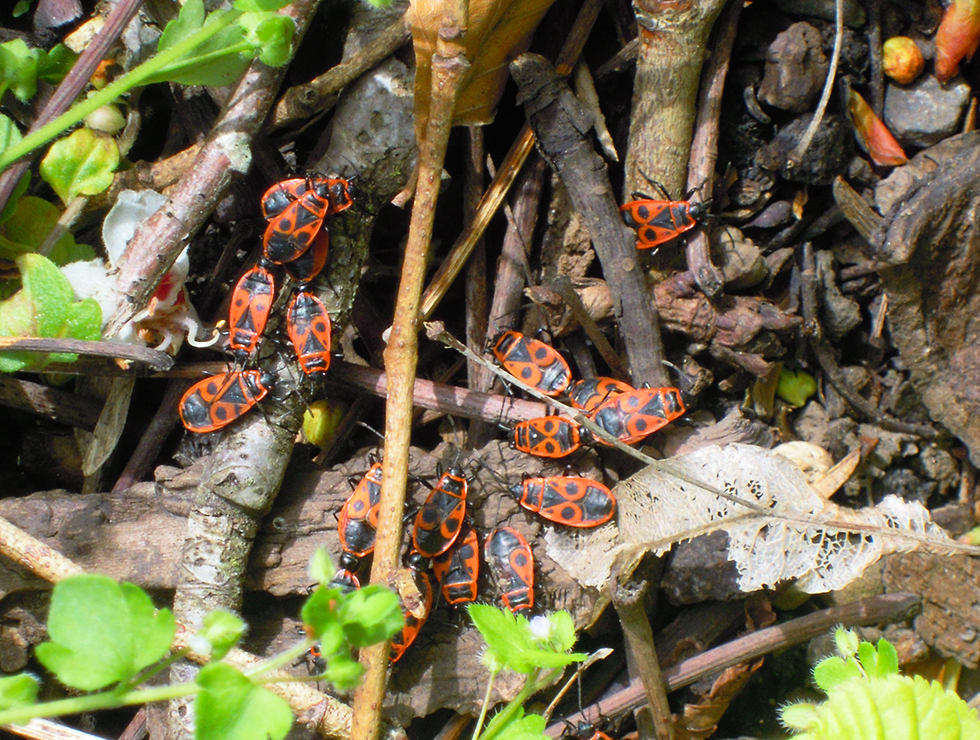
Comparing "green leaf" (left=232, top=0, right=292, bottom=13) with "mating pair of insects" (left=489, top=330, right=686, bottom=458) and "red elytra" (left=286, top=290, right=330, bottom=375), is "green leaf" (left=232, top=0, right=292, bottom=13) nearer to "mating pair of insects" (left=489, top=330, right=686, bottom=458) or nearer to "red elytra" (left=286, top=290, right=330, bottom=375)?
"red elytra" (left=286, top=290, right=330, bottom=375)

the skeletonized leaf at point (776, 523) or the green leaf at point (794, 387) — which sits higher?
the green leaf at point (794, 387)

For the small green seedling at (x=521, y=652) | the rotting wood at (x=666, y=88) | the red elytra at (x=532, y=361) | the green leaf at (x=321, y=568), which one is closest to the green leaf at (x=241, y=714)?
the green leaf at (x=321, y=568)

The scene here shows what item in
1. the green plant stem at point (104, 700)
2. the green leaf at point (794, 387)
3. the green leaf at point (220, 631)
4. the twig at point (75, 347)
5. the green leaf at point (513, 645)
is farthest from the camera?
the green leaf at point (794, 387)

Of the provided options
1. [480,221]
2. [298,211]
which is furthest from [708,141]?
[298,211]

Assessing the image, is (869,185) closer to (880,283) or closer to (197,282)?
(880,283)

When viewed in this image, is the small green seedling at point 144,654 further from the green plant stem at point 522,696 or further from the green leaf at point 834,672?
the green leaf at point 834,672

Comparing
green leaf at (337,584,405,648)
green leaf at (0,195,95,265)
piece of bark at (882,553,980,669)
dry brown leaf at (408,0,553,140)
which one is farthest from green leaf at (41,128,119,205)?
piece of bark at (882,553,980,669)

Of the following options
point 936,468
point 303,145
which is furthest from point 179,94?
point 936,468

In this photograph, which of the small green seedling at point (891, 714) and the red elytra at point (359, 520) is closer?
the small green seedling at point (891, 714)
